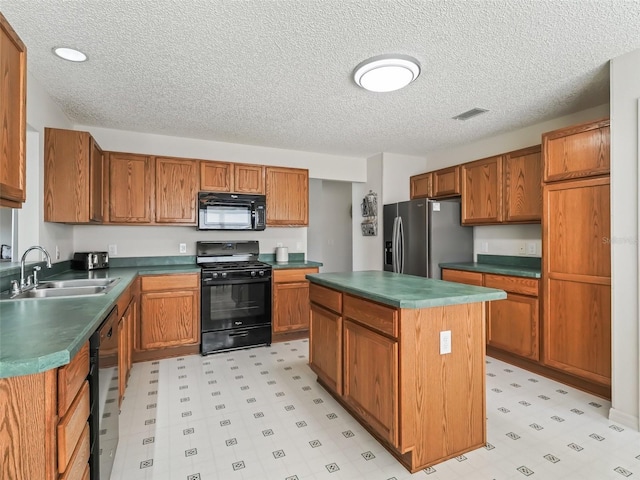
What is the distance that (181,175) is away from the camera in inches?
151

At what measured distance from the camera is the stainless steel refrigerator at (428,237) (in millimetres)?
4043

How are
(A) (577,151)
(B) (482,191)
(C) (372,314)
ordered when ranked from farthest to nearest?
(B) (482,191) < (A) (577,151) < (C) (372,314)

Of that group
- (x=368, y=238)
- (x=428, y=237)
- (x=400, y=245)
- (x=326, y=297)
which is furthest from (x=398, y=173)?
(x=326, y=297)

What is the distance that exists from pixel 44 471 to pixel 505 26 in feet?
9.05

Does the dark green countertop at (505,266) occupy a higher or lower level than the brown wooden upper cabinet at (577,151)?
lower

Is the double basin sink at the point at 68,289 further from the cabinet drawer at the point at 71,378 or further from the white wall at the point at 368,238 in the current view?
the white wall at the point at 368,238

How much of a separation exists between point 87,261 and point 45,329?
237 centimetres

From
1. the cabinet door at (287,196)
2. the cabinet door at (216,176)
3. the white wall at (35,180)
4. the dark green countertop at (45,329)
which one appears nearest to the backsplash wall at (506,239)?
the cabinet door at (287,196)

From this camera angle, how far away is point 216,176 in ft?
13.1

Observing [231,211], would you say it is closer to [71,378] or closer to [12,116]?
[12,116]

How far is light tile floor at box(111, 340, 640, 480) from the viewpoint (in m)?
1.81

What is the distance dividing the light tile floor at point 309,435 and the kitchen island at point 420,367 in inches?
5.2

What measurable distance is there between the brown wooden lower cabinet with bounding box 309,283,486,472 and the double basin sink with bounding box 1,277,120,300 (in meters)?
1.64

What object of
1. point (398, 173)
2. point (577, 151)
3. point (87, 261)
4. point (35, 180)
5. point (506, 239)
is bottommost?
point (87, 261)
